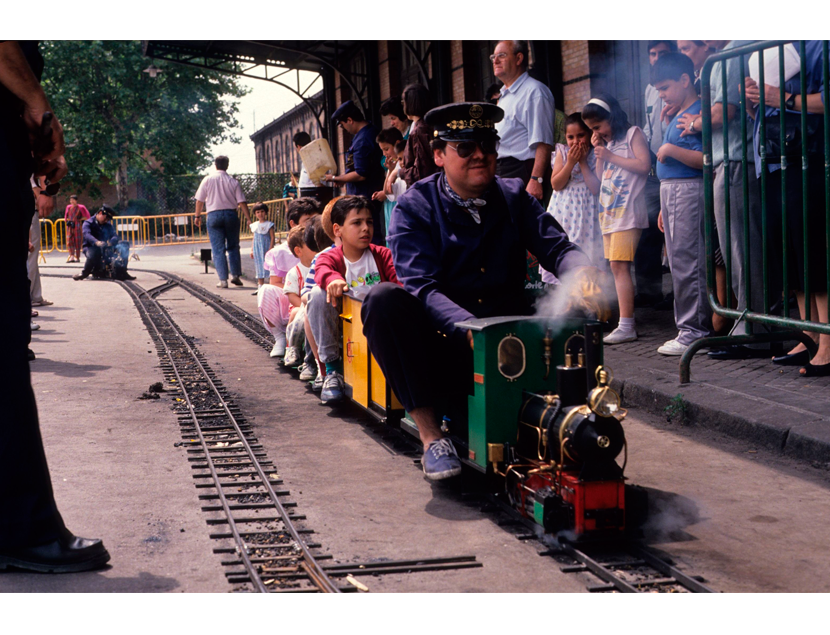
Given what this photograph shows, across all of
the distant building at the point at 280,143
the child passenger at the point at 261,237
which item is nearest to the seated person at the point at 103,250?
the child passenger at the point at 261,237

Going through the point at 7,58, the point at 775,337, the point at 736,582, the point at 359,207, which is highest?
the point at 7,58

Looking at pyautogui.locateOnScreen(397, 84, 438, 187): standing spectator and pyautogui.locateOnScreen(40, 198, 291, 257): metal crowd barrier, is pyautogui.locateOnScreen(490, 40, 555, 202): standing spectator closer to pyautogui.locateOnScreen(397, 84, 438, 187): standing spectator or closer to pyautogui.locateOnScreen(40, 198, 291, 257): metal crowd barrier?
pyautogui.locateOnScreen(397, 84, 438, 187): standing spectator

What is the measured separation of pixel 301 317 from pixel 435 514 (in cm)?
363

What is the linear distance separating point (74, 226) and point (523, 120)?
24354 mm

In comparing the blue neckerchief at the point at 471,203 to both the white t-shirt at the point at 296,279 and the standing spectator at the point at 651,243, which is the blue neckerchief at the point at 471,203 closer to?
the white t-shirt at the point at 296,279

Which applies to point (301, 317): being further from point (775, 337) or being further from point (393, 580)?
point (393, 580)

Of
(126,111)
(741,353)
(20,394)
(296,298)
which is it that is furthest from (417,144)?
(126,111)

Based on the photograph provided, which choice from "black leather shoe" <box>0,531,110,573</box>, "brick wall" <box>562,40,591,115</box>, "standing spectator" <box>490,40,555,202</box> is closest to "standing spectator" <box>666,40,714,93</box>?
"standing spectator" <box>490,40,555,202</box>

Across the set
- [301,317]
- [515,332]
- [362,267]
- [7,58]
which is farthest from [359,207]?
[7,58]

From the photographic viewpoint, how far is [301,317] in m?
7.21

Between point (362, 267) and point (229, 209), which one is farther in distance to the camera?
point (229, 209)

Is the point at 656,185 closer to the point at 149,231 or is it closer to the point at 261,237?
the point at 261,237

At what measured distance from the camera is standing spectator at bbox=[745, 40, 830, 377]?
17.5 feet

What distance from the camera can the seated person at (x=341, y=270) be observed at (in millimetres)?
5918
